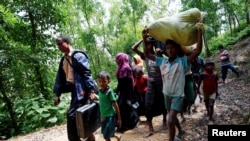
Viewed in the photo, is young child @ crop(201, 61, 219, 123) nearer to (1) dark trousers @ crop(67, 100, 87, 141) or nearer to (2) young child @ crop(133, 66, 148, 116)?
(2) young child @ crop(133, 66, 148, 116)

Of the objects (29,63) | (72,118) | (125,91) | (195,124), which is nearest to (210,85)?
(195,124)

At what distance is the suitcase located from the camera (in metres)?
4.16

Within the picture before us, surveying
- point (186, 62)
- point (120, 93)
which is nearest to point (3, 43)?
point (120, 93)

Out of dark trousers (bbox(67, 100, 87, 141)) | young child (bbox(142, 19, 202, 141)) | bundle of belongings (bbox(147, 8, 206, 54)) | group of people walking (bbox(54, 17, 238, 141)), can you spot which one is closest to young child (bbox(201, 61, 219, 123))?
group of people walking (bbox(54, 17, 238, 141))

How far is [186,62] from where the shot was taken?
424 centimetres

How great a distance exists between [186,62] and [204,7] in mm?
19893

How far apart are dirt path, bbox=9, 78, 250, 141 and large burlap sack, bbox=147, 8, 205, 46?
1.77 m

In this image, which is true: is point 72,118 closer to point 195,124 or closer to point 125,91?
point 125,91

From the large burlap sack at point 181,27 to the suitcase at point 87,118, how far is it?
4.65ft

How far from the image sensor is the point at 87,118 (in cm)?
426

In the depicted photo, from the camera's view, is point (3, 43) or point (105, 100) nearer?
point (105, 100)

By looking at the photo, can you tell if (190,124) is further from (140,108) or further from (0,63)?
(0,63)

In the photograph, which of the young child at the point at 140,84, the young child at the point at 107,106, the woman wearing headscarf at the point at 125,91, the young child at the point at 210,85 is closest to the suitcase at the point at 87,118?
the young child at the point at 107,106

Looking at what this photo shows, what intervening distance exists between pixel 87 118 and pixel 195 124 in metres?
2.55
